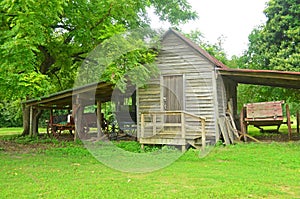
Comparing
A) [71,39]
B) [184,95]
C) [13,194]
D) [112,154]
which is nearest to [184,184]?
[13,194]

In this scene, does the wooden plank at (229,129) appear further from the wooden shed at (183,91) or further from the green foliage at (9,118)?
the green foliage at (9,118)

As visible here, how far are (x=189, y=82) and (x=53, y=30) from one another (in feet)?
20.8

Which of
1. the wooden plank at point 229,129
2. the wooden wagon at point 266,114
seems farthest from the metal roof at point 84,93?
the wooden wagon at point 266,114

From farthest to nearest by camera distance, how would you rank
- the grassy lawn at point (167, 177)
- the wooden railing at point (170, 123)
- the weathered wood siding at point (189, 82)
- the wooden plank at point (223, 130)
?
1. the weathered wood siding at point (189, 82)
2. the wooden plank at point (223, 130)
3. the wooden railing at point (170, 123)
4. the grassy lawn at point (167, 177)

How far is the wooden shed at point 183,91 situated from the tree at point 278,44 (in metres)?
7.62

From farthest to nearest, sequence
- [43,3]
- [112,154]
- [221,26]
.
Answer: [221,26] < [112,154] < [43,3]

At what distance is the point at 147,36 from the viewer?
1198 cm

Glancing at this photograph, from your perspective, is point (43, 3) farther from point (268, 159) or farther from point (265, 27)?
point (265, 27)

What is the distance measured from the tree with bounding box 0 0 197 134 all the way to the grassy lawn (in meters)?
2.05

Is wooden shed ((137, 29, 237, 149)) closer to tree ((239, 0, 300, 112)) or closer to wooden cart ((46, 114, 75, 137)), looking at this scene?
wooden cart ((46, 114, 75, 137))

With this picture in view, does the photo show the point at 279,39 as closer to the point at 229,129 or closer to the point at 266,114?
the point at 266,114

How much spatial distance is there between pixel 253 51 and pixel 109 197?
1792 centimetres

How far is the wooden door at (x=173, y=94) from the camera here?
1176cm

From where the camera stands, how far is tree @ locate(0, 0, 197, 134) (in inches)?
296
